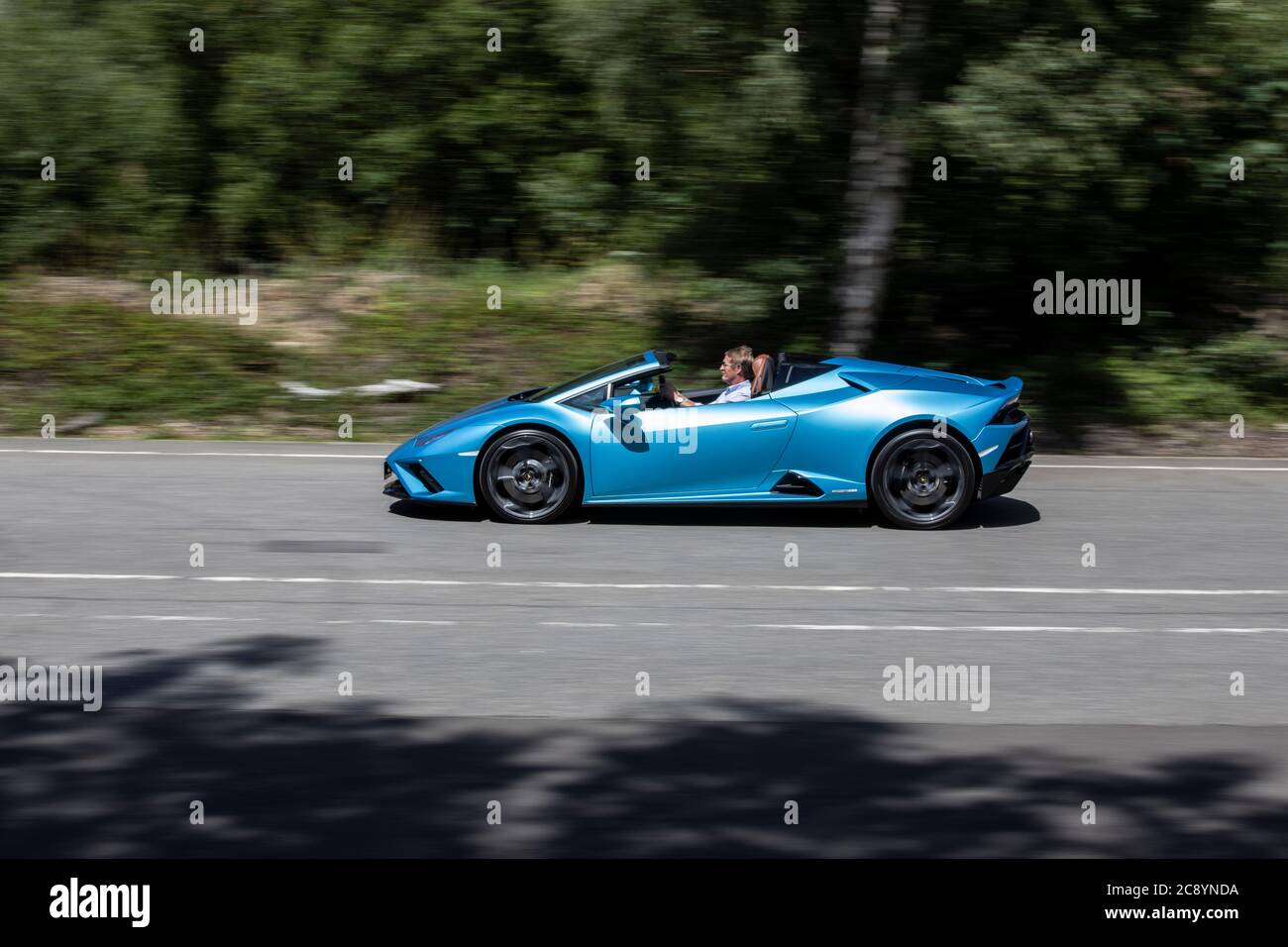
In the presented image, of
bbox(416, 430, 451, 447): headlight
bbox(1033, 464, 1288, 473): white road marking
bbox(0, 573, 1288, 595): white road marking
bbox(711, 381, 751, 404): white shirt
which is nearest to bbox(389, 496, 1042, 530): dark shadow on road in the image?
bbox(416, 430, 451, 447): headlight

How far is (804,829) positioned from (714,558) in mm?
4509

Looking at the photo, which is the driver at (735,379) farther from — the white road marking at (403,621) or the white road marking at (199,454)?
the white road marking at (199,454)

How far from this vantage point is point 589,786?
5027 mm

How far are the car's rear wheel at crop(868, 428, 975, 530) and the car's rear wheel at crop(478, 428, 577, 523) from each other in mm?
2147

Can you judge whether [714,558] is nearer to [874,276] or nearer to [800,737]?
[800,737]

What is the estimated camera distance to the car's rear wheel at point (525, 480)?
9992 millimetres

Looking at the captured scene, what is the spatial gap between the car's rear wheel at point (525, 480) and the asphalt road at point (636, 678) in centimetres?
18

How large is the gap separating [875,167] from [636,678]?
9.70m

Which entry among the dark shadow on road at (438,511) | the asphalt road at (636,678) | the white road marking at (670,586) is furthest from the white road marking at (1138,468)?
the dark shadow on road at (438,511)

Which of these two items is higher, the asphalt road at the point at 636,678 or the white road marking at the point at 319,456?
the white road marking at the point at 319,456

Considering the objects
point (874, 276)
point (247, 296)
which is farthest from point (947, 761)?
point (247, 296)

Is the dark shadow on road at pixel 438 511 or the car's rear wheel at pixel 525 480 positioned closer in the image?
the car's rear wheel at pixel 525 480

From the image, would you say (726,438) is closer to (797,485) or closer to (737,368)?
(797,485)

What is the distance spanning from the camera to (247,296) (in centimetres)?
1822
